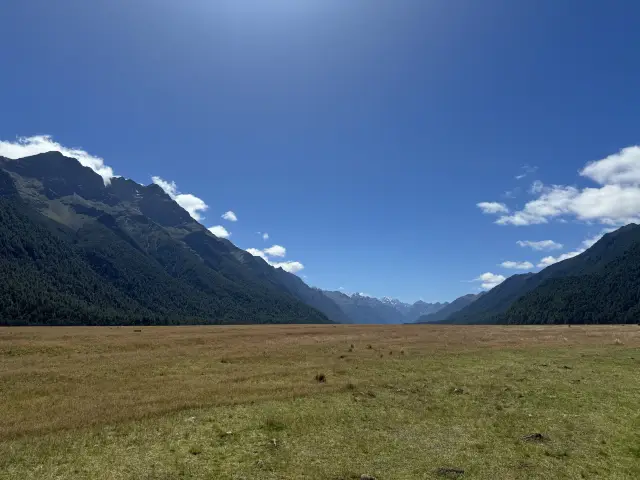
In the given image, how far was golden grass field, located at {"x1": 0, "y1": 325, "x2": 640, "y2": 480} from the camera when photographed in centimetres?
1722

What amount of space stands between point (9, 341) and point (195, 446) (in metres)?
46.6

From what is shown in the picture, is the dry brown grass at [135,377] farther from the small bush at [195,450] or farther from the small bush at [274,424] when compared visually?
the small bush at [195,450]

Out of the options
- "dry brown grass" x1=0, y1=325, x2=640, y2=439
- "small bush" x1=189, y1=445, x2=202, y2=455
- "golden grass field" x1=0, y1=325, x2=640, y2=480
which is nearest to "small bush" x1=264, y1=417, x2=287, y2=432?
"golden grass field" x1=0, y1=325, x2=640, y2=480

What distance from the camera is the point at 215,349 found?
5450 cm

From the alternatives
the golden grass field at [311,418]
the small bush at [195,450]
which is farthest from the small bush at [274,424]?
the small bush at [195,450]

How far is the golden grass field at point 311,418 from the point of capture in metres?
17.2

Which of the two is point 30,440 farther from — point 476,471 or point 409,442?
point 476,471

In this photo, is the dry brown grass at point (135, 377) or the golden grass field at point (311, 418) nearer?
the golden grass field at point (311, 418)

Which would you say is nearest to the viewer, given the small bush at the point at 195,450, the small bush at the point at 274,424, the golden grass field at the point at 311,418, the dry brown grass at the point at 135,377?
the golden grass field at the point at 311,418

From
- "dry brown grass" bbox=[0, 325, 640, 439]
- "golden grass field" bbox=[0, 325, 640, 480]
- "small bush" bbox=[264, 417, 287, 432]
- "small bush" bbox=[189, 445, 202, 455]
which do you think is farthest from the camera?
"dry brown grass" bbox=[0, 325, 640, 439]

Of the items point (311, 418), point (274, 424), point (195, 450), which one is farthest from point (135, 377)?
point (195, 450)

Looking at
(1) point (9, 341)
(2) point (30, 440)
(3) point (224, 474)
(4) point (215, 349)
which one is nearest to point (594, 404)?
(3) point (224, 474)

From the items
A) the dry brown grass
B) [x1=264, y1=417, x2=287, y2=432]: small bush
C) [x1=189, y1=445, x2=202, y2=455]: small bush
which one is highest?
[x1=264, y1=417, x2=287, y2=432]: small bush

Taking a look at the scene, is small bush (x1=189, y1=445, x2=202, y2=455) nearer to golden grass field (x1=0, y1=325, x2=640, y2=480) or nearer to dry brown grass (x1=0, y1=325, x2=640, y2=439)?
golden grass field (x1=0, y1=325, x2=640, y2=480)
